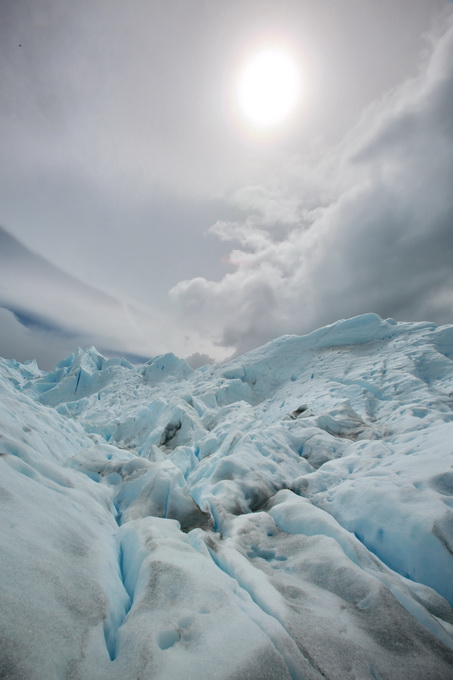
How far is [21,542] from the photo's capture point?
11.5 ft

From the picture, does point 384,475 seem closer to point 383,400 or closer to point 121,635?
point 121,635

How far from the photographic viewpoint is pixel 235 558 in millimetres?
5059

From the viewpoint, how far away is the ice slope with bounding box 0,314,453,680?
9.56 ft

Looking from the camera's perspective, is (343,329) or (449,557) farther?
(343,329)

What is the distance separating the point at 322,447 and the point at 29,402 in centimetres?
1213

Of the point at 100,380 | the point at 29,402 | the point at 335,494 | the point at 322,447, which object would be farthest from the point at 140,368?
the point at 335,494

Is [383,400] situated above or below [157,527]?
above

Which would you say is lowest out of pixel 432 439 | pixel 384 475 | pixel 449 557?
pixel 449 557

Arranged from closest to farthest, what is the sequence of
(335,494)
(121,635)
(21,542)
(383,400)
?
(121,635), (21,542), (335,494), (383,400)

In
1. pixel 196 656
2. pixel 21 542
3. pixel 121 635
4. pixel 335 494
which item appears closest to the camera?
pixel 196 656

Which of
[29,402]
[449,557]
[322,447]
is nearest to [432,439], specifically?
[322,447]

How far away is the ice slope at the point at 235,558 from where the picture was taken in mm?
2914

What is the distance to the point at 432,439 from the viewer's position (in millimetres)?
8969

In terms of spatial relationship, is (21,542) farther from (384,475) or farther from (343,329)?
(343,329)
